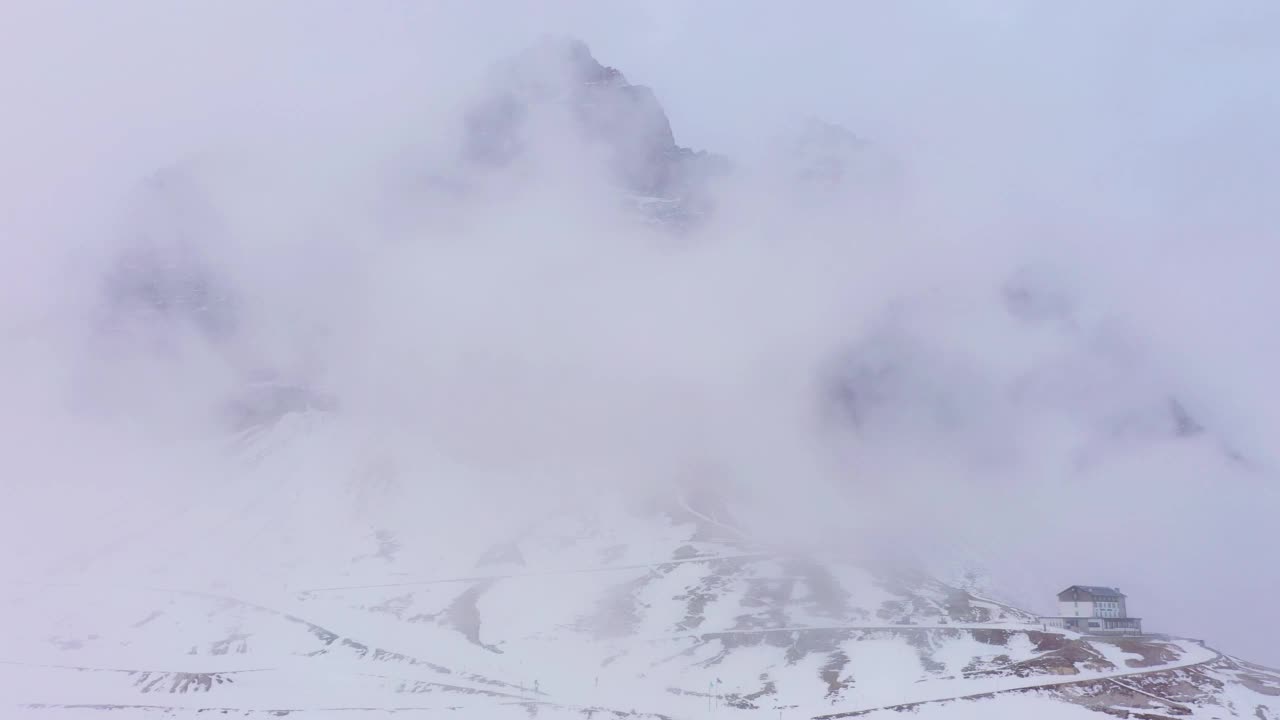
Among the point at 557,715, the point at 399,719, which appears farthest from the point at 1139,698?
the point at 399,719

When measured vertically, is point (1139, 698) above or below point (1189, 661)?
below

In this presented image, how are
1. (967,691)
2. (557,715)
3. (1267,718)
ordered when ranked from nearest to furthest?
(1267,718) < (967,691) < (557,715)

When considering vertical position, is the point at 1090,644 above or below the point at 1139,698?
above

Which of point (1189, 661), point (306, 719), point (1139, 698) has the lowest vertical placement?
point (306, 719)

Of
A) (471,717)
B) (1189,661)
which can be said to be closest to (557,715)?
(471,717)

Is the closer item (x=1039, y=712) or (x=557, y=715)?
(x=1039, y=712)

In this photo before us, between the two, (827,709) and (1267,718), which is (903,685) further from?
(1267,718)

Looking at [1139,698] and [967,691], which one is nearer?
[1139,698]

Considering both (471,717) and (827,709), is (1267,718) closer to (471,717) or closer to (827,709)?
(827,709)

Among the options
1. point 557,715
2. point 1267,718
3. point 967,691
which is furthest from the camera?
point 557,715
